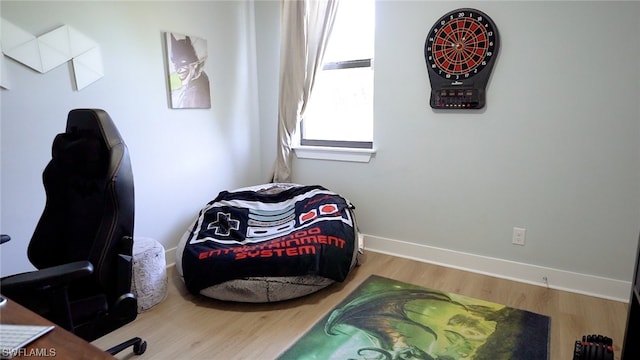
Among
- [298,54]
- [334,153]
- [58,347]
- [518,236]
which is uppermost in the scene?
[298,54]

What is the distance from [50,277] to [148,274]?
1.17 meters

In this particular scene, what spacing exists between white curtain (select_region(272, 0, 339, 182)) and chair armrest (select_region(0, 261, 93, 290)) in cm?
236

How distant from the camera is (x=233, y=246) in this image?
8.32ft

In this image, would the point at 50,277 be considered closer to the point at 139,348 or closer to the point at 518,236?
the point at 139,348

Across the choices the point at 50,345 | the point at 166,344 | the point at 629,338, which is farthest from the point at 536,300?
the point at 50,345

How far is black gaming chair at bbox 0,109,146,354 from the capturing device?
4.67 ft

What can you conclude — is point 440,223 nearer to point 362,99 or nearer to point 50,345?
point 362,99

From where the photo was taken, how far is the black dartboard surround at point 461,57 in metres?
2.52

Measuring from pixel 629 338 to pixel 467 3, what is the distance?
7.05ft

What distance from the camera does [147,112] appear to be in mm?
2719

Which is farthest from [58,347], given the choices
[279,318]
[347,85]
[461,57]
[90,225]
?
[347,85]

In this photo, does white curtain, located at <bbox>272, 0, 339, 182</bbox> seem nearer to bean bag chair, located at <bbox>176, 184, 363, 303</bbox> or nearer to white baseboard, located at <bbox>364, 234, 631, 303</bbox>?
bean bag chair, located at <bbox>176, 184, 363, 303</bbox>

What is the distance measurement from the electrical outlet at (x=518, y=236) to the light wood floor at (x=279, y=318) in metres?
0.28

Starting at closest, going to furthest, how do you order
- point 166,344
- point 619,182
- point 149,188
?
1. point 166,344
2. point 619,182
3. point 149,188
